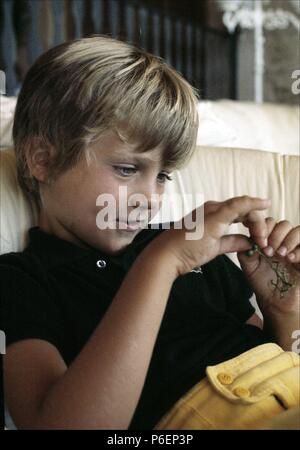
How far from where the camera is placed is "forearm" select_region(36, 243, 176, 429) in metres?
0.64

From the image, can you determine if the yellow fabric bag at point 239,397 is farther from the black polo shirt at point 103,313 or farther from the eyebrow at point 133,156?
the eyebrow at point 133,156

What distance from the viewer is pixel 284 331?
3.05 feet

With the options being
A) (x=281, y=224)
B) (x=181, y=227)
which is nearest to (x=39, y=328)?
(x=181, y=227)

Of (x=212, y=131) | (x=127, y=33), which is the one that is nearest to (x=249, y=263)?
(x=212, y=131)

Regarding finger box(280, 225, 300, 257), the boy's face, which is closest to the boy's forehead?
the boy's face

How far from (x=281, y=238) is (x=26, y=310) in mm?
306

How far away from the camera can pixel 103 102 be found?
852 millimetres

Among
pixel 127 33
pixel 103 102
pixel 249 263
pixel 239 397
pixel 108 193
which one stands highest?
pixel 127 33

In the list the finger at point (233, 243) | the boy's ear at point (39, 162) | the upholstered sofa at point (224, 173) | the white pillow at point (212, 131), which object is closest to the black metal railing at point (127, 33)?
the white pillow at point (212, 131)

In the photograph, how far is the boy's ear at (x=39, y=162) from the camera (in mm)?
918

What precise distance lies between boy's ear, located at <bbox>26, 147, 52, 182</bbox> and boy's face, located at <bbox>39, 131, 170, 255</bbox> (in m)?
0.02

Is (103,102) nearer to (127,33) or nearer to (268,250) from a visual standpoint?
(268,250)

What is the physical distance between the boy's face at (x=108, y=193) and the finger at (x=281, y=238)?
0.59ft

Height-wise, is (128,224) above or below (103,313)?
above
